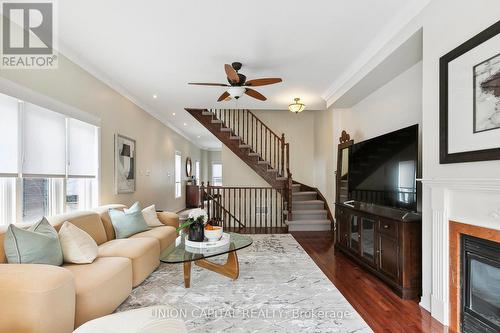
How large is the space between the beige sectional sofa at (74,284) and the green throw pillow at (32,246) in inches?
4.2

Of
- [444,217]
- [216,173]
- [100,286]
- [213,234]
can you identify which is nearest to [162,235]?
[213,234]

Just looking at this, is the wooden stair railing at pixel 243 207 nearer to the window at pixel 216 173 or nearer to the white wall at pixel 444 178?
the white wall at pixel 444 178

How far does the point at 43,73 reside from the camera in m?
3.11

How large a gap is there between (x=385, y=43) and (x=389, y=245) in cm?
229

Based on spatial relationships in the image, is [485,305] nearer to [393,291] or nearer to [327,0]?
[393,291]

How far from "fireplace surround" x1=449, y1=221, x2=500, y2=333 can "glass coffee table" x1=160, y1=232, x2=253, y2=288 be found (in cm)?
195

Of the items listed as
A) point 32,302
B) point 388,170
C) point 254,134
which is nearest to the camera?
A: point 32,302

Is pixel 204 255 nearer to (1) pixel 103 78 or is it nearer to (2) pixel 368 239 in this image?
(2) pixel 368 239

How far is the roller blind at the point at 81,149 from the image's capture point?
11.8ft

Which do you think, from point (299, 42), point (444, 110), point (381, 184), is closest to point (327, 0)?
point (299, 42)

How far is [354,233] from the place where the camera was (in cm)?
400

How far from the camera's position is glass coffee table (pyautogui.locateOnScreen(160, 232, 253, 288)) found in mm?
2719

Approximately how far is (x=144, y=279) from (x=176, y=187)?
21.2 feet

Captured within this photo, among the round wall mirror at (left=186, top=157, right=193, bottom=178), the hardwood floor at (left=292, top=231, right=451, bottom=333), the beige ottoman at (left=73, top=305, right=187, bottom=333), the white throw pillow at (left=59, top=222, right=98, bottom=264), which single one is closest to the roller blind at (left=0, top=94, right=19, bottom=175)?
the white throw pillow at (left=59, top=222, right=98, bottom=264)
